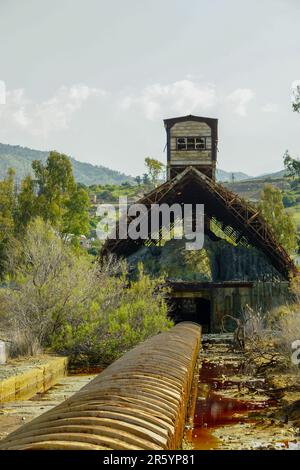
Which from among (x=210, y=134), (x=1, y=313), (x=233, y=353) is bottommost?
(x=233, y=353)

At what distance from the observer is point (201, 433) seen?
13023 mm

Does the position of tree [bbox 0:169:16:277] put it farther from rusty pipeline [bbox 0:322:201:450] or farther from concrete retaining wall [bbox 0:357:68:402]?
rusty pipeline [bbox 0:322:201:450]

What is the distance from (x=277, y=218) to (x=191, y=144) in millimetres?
23179

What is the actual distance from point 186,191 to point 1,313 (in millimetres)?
21201

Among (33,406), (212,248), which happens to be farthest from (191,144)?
(33,406)

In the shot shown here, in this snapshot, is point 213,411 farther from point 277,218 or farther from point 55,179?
point 277,218

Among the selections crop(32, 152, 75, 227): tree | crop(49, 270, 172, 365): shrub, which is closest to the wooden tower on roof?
crop(32, 152, 75, 227): tree

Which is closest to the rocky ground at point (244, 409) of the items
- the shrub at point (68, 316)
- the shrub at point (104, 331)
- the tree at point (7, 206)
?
the shrub at point (104, 331)

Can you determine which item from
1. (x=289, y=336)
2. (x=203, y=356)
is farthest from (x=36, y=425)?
(x=203, y=356)

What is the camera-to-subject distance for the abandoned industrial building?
40938 mm

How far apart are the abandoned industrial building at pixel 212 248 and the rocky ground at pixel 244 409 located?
15744mm

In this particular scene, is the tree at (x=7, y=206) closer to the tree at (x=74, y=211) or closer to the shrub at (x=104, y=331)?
the tree at (x=74, y=211)
